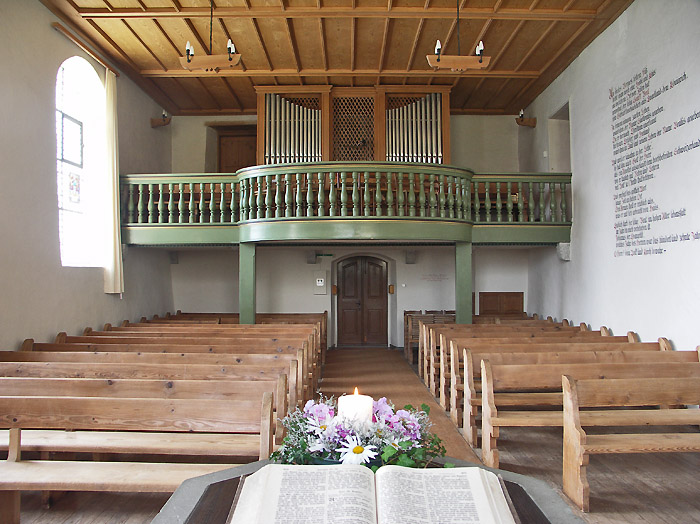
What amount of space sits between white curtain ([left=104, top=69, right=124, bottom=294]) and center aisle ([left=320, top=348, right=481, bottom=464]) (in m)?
3.55

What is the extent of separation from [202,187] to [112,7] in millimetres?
2733

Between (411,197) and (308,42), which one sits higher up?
(308,42)

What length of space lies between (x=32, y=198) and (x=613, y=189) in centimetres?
746

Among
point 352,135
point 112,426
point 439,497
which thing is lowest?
point 112,426

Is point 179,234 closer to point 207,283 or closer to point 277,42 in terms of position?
point 207,283

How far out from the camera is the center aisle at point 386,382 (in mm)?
4816

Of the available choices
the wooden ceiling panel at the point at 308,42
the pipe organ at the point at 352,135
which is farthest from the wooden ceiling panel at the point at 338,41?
the pipe organ at the point at 352,135

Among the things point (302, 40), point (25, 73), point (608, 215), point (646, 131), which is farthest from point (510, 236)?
point (25, 73)

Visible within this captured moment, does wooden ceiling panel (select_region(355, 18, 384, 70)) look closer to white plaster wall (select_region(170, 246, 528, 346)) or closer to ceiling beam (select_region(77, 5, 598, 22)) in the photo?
ceiling beam (select_region(77, 5, 598, 22))

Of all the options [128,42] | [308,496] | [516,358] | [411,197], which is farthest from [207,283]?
[308,496]

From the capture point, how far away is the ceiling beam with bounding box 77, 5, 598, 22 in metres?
6.76

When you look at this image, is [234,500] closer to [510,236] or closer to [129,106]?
[510,236]

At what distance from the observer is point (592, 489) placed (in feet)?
11.7

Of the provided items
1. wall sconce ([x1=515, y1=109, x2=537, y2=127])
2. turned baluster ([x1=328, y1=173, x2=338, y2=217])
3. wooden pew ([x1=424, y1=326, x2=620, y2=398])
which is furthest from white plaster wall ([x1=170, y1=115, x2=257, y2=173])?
wooden pew ([x1=424, y1=326, x2=620, y2=398])
